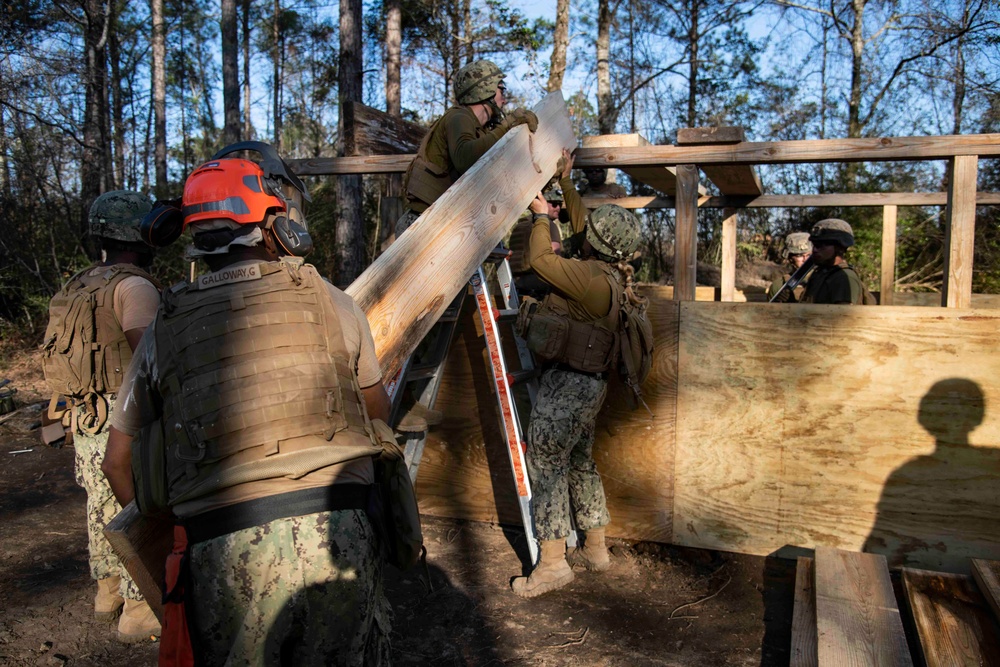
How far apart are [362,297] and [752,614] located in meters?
2.50

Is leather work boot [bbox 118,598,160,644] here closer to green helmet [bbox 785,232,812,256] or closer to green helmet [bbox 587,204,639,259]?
green helmet [bbox 587,204,639,259]

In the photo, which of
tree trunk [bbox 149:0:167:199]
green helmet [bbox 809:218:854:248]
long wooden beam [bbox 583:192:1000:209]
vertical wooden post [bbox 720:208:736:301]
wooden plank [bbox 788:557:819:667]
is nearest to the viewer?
wooden plank [bbox 788:557:819:667]

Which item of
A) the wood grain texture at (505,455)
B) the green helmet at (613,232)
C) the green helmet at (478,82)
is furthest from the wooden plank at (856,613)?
the green helmet at (478,82)

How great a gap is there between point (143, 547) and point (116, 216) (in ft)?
6.42

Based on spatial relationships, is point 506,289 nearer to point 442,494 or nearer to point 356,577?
point 442,494

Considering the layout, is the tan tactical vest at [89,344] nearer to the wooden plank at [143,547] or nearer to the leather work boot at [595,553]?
the wooden plank at [143,547]

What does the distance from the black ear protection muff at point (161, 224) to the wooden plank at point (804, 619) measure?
2.84 m

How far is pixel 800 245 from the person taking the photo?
26.9ft

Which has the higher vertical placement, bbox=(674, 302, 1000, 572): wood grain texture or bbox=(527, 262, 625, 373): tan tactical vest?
bbox=(527, 262, 625, 373): tan tactical vest

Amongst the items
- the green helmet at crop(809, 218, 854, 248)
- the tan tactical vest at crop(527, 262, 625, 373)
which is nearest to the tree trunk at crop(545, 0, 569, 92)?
the green helmet at crop(809, 218, 854, 248)

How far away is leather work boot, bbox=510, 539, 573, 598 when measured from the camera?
3.72 m

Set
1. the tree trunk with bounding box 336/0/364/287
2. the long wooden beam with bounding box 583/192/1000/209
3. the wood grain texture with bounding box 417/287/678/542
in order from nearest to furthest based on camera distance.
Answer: the wood grain texture with bounding box 417/287/678/542 → the long wooden beam with bounding box 583/192/1000/209 → the tree trunk with bounding box 336/0/364/287

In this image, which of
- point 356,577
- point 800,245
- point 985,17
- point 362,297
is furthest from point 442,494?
point 985,17

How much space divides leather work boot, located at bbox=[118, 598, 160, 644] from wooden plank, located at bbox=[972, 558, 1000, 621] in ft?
12.2
